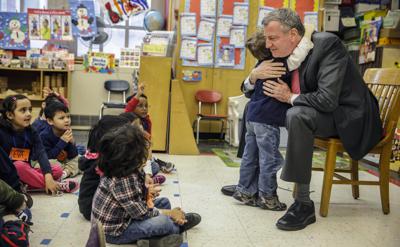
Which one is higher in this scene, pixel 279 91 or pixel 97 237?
pixel 279 91

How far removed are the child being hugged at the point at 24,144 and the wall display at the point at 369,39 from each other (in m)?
3.53

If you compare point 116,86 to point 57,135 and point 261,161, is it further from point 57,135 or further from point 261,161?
point 261,161

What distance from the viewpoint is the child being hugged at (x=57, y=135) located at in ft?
9.27

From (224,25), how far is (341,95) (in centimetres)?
328

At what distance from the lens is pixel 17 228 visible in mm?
1501

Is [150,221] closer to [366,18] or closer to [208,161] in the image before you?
[208,161]

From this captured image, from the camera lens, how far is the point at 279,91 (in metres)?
2.15

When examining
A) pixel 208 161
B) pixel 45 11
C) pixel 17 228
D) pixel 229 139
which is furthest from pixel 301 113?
pixel 45 11

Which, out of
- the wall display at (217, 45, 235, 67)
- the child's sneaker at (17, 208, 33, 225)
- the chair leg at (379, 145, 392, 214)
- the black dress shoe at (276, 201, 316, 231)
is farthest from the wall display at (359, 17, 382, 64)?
the child's sneaker at (17, 208, 33, 225)

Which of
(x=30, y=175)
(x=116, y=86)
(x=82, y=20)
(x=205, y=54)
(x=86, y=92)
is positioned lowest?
(x=30, y=175)

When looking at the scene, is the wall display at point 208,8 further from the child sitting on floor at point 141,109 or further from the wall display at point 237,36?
the child sitting on floor at point 141,109

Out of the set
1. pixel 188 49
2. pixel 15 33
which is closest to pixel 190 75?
pixel 188 49

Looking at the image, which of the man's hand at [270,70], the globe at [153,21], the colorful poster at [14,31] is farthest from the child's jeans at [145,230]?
the globe at [153,21]

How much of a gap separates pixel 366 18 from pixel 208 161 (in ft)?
9.08
